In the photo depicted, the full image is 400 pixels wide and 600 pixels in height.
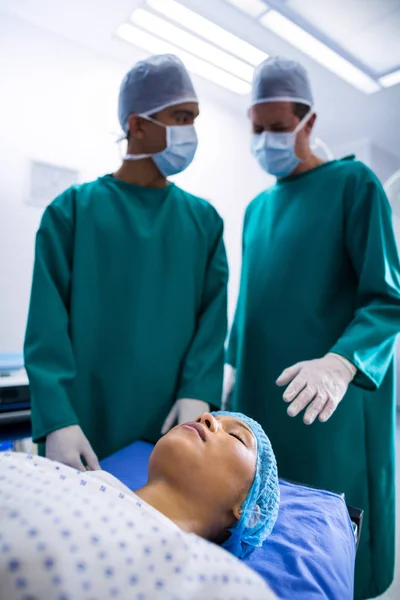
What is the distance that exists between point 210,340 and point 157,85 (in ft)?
2.97

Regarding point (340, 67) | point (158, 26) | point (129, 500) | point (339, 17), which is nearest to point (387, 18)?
point (339, 17)

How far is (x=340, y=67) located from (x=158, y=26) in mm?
1188

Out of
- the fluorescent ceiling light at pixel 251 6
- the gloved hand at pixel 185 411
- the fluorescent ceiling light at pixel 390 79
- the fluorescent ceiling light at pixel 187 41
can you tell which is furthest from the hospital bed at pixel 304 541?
the fluorescent ceiling light at pixel 390 79

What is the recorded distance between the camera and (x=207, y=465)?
2.84 feet

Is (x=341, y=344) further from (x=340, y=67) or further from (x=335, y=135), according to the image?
(x=335, y=135)

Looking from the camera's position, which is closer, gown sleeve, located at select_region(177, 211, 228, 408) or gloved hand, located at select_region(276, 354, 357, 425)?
gloved hand, located at select_region(276, 354, 357, 425)

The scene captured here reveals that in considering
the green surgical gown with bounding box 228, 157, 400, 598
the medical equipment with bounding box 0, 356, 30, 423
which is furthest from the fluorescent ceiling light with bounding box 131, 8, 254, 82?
the medical equipment with bounding box 0, 356, 30, 423

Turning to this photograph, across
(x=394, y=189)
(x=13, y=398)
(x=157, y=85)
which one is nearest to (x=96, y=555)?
(x=157, y=85)

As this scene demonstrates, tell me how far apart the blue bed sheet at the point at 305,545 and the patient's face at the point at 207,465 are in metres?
0.13

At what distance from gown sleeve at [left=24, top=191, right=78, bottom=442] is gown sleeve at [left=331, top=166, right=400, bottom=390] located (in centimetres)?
80

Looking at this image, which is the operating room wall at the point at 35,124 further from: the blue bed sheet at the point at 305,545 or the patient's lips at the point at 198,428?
the patient's lips at the point at 198,428

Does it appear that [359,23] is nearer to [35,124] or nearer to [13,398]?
[35,124]

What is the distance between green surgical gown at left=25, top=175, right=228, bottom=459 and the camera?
121cm

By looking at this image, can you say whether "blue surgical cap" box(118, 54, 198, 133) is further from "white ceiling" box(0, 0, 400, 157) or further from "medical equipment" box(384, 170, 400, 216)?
"medical equipment" box(384, 170, 400, 216)
